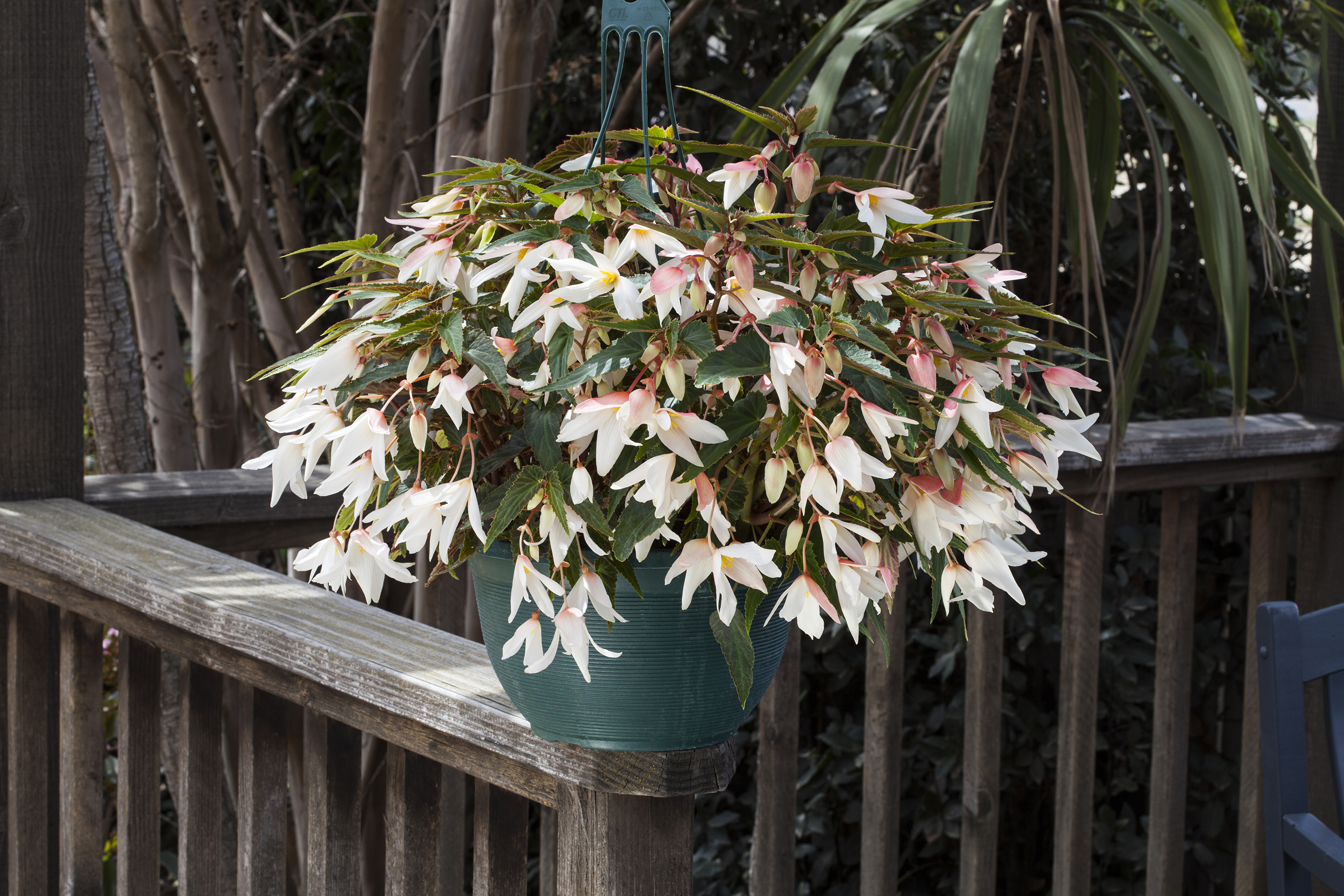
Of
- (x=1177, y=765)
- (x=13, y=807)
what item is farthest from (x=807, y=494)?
(x=1177, y=765)

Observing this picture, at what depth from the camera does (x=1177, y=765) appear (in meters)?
1.57

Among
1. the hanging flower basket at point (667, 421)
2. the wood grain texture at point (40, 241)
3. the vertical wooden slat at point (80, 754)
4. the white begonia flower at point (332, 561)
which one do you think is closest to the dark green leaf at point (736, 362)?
the hanging flower basket at point (667, 421)

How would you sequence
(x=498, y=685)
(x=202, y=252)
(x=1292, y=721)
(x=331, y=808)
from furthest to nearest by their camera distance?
(x=202, y=252), (x=1292, y=721), (x=331, y=808), (x=498, y=685)

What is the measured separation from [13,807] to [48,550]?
0.30 m

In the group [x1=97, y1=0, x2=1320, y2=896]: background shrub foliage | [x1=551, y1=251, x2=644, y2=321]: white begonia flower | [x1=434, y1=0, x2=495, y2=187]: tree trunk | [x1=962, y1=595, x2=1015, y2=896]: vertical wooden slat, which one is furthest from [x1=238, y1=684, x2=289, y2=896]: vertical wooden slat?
[x1=97, y1=0, x2=1320, y2=896]: background shrub foliage

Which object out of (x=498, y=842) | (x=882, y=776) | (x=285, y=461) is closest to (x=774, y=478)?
(x=285, y=461)

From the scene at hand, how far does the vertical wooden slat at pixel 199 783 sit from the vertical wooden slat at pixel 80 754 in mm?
212

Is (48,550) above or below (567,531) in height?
below

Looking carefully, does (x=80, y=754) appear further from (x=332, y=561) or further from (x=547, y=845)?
(x=332, y=561)

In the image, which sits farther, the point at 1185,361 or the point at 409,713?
the point at 1185,361

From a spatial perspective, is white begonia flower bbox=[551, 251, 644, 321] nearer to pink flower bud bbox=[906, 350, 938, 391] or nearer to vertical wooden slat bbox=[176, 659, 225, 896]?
pink flower bud bbox=[906, 350, 938, 391]

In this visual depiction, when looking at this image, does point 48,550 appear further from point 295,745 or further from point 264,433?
point 264,433

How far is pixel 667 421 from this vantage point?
0.48 m

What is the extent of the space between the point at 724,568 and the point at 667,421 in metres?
0.07
